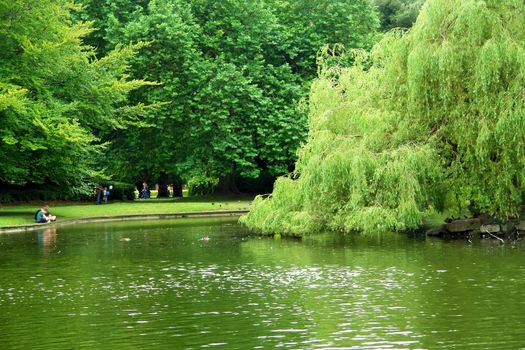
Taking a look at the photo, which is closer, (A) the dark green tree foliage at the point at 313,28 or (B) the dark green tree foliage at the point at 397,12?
(A) the dark green tree foliage at the point at 313,28

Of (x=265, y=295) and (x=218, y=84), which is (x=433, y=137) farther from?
(x=218, y=84)

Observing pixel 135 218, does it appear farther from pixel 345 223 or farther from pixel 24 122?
pixel 345 223

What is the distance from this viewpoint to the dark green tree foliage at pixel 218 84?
65.6 meters

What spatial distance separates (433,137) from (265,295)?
49.7 ft

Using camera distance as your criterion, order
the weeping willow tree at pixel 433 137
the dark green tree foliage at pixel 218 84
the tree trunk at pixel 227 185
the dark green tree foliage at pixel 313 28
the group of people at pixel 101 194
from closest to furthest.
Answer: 1. the weeping willow tree at pixel 433 137
2. the dark green tree foliage at pixel 218 84
3. the group of people at pixel 101 194
4. the dark green tree foliage at pixel 313 28
5. the tree trunk at pixel 227 185

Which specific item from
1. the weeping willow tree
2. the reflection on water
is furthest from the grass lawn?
the weeping willow tree

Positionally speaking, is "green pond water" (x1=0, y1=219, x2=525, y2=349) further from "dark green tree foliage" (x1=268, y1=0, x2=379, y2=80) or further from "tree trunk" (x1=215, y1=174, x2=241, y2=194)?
Result: "tree trunk" (x1=215, y1=174, x2=241, y2=194)

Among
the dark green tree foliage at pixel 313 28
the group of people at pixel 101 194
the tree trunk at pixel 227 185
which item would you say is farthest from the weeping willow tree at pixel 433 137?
the tree trunk at pixel 227 185

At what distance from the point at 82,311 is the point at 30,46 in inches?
1395

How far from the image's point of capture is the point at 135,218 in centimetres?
5612

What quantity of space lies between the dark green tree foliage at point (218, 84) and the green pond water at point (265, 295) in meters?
29.7

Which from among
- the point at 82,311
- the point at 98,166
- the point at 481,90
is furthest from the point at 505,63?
the point at 98,166

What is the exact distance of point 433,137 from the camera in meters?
35.1

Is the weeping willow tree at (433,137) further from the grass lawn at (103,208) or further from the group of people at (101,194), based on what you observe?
the group of people at (101,194)
